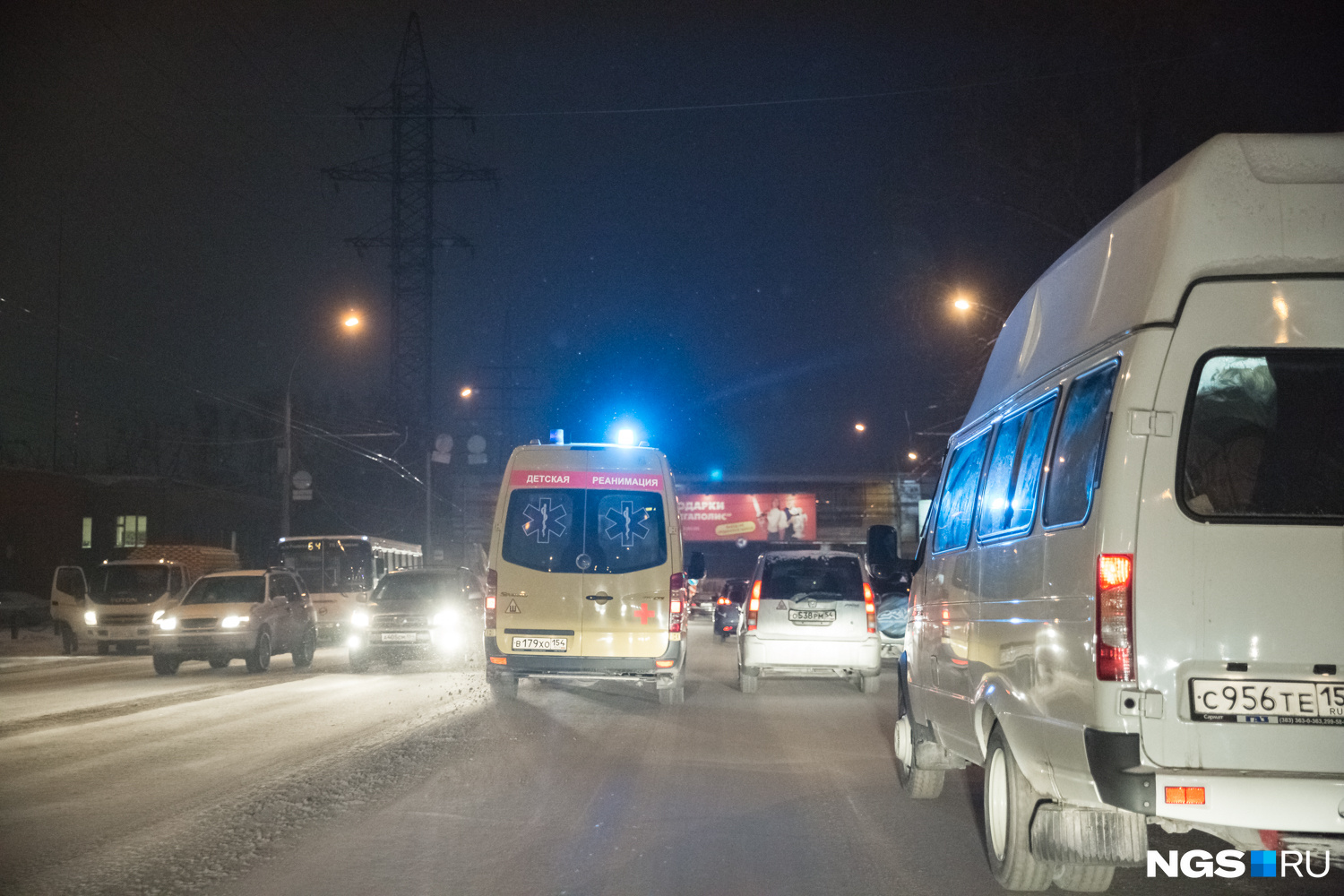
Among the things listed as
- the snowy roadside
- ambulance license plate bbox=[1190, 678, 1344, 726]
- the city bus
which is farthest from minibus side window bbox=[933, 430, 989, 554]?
the city bus

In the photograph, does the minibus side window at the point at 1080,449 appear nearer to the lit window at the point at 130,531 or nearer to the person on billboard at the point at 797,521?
the lit window at the point at 130,531

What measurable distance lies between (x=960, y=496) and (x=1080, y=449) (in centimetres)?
257

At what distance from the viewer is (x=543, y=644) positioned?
48.0 ft

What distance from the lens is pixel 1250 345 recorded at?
4.91 m

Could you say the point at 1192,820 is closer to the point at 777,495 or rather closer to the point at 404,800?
the point at 404,800

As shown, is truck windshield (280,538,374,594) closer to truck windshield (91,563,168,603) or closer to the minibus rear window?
truck windshield (91,563,168,603)

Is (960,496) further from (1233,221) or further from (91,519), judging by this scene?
(91,519)

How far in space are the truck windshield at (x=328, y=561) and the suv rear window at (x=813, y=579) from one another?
70.0 ft

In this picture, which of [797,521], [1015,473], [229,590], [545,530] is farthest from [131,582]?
[797,521]

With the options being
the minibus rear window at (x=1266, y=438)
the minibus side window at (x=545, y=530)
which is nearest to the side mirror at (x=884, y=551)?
the minibus rear window at (x=1266, y=438)

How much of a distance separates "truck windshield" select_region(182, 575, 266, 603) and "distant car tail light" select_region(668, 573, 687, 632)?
10.0 m

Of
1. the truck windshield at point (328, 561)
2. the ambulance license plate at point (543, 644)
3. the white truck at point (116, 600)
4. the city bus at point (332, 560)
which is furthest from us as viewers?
the truck windshield at point (328, 561)

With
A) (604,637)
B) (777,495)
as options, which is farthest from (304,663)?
(777,495)

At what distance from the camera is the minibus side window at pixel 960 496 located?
736 cm
